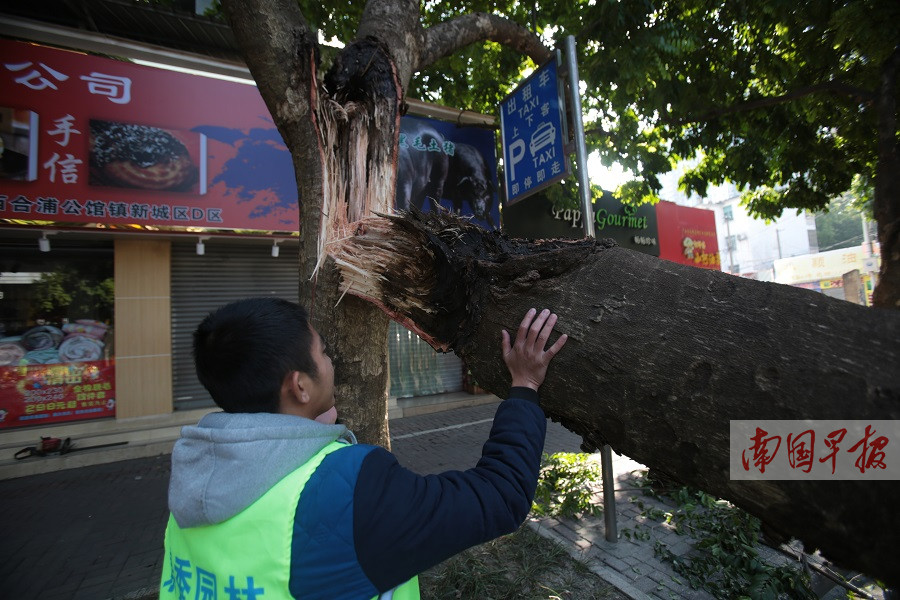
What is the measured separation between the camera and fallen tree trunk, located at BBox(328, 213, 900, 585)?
2.74ft

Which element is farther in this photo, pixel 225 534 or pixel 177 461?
pixel 177 461

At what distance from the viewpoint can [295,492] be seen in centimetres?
93

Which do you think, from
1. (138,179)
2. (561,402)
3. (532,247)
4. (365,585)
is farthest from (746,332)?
(138,179)

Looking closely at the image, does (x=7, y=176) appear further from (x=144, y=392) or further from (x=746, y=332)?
(x=746, y=332)

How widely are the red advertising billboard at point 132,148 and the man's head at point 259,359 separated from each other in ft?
20.3

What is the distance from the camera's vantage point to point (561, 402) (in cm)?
130

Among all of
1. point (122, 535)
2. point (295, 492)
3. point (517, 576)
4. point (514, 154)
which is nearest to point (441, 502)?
point (295, 492)

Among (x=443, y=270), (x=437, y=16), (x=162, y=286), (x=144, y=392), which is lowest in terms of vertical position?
(x=144, y=392)

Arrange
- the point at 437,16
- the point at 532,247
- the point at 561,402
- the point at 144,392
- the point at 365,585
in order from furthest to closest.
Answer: the point at 144,392 → the point at 437,16 → the point at 532,247 → the point at 561,402 → the point at 365,585

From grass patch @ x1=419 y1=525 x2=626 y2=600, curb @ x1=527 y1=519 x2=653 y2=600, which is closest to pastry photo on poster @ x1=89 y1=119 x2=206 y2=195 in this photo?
grass patch @ x1=419 y1=525 x2=626 y2=600

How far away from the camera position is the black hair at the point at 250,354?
1.07 m

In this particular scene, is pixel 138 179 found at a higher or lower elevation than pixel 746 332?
higher

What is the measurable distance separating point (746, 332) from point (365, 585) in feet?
3.41

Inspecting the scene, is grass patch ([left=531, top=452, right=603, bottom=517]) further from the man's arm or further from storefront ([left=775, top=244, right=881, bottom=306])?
storefront ([left=775, top=244, right=881, bottom=306])
